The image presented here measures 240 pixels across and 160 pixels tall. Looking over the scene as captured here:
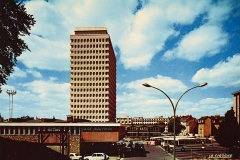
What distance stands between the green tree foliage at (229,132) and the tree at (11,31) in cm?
3211

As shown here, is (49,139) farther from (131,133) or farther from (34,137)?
(131,133)

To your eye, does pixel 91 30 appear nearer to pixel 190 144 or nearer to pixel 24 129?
pixel 190 144

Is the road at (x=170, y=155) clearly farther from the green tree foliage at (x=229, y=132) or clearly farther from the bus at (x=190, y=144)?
the bus at (x=190, y=144)

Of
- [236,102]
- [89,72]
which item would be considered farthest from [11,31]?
[89,72]

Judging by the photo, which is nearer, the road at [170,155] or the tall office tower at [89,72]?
the road at [170,155]

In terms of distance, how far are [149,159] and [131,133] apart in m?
94.4

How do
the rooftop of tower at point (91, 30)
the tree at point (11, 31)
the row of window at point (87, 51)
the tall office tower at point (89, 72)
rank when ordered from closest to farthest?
the tree at point (11, 31), the tall office tower at point (89, 72), the row of window at point (87, 51), the rooftop of tower at point (91, 30)

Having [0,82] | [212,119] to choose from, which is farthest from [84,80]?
[0,82]

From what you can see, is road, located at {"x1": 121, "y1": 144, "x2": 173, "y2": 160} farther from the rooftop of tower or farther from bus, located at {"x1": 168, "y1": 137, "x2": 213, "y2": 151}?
the rooftop of tower

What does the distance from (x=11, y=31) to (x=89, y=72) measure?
92.5 m

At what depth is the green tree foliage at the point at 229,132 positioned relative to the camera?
36.8m

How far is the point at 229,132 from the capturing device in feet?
121

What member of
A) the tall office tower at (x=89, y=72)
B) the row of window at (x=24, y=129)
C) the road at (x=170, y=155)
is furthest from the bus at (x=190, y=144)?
the tall office tower at (x=89, y=72)

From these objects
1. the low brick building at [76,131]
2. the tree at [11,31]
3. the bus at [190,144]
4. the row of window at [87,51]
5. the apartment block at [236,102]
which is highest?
the row of window at [87,51]
